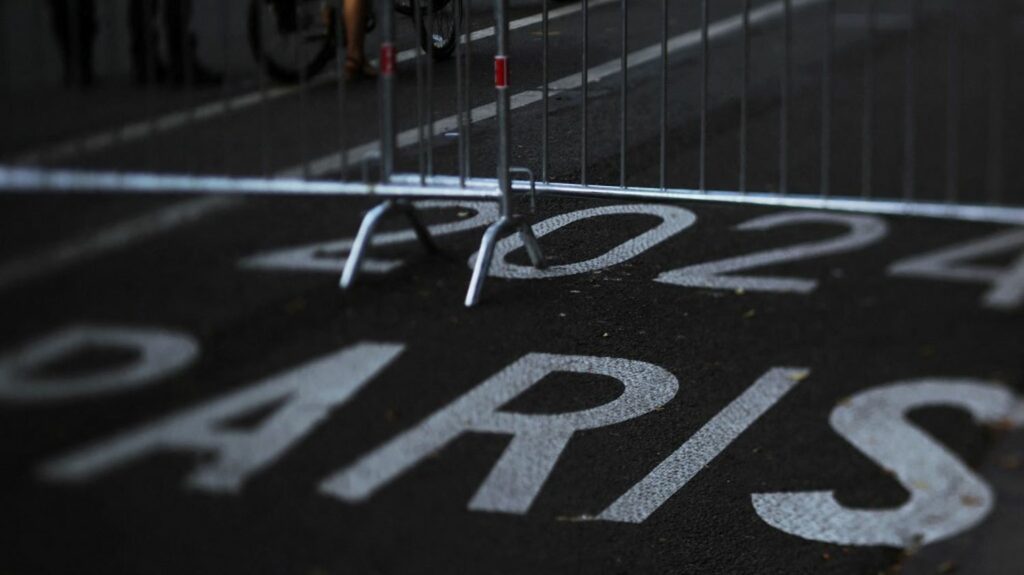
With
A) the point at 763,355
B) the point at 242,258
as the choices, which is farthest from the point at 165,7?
the point at 763,355

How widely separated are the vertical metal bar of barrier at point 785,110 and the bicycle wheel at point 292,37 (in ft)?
2.83

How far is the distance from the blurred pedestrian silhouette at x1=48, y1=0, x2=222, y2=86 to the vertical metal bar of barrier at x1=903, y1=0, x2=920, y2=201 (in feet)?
3.77

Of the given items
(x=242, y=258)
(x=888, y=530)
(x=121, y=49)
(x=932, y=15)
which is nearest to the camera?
(x=121, y=49)

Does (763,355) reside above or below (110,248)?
below

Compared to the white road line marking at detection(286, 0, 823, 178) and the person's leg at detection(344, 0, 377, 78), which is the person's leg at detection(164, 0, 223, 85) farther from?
the person's leg at detection(344, 0, 377, 78)

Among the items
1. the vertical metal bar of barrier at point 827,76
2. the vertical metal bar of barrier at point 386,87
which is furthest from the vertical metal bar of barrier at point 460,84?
the vertical metal bar of barrier at point 827,76

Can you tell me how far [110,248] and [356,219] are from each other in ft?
2.07

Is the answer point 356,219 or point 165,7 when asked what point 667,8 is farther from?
point 165,7

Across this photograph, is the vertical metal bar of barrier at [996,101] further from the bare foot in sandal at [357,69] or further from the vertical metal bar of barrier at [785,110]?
the bare foot in sandal at [357,69]

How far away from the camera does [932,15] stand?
2500 mm

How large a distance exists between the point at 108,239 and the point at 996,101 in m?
1.38

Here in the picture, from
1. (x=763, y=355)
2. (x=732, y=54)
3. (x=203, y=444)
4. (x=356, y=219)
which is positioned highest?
(x=732, y=54)

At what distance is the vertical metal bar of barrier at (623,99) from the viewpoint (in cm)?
260

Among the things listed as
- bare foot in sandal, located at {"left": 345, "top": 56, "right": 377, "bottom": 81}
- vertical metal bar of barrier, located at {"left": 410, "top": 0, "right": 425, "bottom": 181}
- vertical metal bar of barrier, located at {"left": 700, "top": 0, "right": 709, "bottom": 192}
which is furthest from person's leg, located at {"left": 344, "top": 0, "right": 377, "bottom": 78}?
vertical metal bar of barrier, located at {"left": 700, "top": 0, "right": 709, "bottom": 192}
